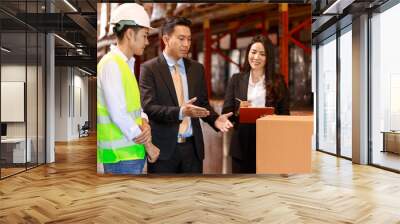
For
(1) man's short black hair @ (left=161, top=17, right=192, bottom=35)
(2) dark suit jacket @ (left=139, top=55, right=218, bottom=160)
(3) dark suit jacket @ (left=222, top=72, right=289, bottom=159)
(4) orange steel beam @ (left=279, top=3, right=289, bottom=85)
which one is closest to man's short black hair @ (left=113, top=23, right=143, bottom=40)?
(1) man's short black hair @ (left=161, top=17, right=192, bottom=35)

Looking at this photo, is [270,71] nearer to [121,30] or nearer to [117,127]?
[121,30]

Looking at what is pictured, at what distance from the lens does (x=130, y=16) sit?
18.3 feet

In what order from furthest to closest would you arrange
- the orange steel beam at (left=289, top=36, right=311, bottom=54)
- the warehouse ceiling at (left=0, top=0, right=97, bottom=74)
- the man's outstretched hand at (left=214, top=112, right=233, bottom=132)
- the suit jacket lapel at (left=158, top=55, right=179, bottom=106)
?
the warehouse ceiling at (left=0, top=0, right=97, bottom=74)
the orange steel beam at (left=289, top=36, right=311, bottom=54)
the man's outstretched hand at (left=214, top=112, right=233, bottom=132)
the suit jacket lapel at (left=158, top=55, right=179, bottom=106)

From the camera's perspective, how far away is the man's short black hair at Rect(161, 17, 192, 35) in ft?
18.4

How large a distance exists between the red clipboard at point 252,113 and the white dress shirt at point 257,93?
0.29 feet

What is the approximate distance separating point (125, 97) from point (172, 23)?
113 cm

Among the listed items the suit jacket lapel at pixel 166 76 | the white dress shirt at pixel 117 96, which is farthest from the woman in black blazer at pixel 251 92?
the white dress shirt at pixel 117 96

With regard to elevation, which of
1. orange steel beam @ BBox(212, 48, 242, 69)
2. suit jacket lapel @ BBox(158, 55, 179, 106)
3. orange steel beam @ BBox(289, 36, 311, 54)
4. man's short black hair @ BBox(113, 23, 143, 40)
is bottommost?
suit jacket lapel @ BBox(158, 55, 179, 106)

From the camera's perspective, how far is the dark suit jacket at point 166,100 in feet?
18.1

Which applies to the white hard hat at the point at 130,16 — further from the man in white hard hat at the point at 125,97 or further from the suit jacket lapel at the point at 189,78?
the suit jacket lapel at the point at 189,78

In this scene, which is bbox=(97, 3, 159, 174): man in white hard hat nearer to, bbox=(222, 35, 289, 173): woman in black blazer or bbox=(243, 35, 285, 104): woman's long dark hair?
bbox=(222, 35, 289, 173): woman in black blazer

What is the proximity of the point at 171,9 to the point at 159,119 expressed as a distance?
145 centimetres

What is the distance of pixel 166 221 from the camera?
3.83 metres

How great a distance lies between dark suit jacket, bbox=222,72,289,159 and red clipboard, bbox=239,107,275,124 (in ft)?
0.18
